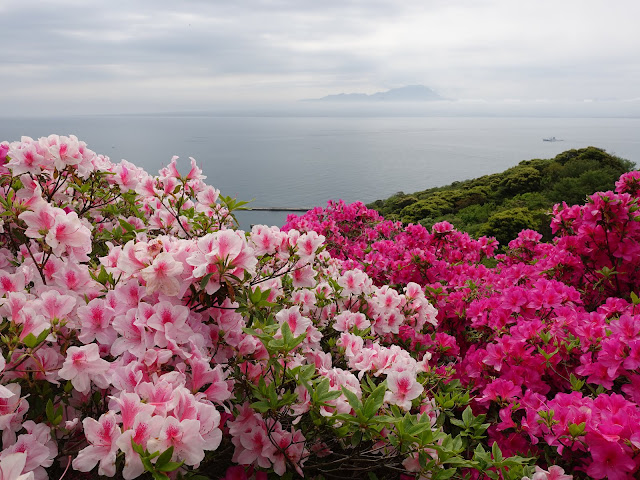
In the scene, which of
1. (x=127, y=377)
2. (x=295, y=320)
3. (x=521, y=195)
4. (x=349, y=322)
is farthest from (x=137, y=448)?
(x=521, y=195)

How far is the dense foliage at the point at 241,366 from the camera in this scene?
3.78ft

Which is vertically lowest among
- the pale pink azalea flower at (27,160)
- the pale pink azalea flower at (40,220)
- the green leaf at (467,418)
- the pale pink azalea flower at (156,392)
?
the green leaf at (467,418)

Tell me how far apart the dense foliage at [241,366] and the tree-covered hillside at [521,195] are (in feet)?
26.5

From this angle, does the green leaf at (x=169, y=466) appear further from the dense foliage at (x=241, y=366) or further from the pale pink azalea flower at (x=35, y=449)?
the pale pink azalea flower at (x=35, y=449)

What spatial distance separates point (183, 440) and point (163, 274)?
47 cm

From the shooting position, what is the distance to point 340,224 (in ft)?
19.4

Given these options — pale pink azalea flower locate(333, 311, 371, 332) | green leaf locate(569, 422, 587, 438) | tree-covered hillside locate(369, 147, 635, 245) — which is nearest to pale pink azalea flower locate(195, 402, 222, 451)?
pale pink azalea flower locate(333, 311, 371, 332)

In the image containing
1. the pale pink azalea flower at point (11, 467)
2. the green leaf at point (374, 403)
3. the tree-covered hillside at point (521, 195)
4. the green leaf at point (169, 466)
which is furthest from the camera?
the tree-covered hillside at point (521, 195)

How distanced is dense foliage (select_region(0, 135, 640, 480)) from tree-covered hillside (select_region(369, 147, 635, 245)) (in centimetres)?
809

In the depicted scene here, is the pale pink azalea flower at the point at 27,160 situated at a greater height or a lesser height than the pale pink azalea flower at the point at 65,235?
greater

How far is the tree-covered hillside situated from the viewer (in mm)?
9945

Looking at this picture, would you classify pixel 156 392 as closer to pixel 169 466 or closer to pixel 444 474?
pixel 169 466

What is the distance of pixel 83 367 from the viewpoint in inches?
46.9

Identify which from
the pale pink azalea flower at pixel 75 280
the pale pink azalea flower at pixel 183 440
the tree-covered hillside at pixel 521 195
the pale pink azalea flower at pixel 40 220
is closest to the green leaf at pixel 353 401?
the pale pink azalea flower at pixel 183 440
